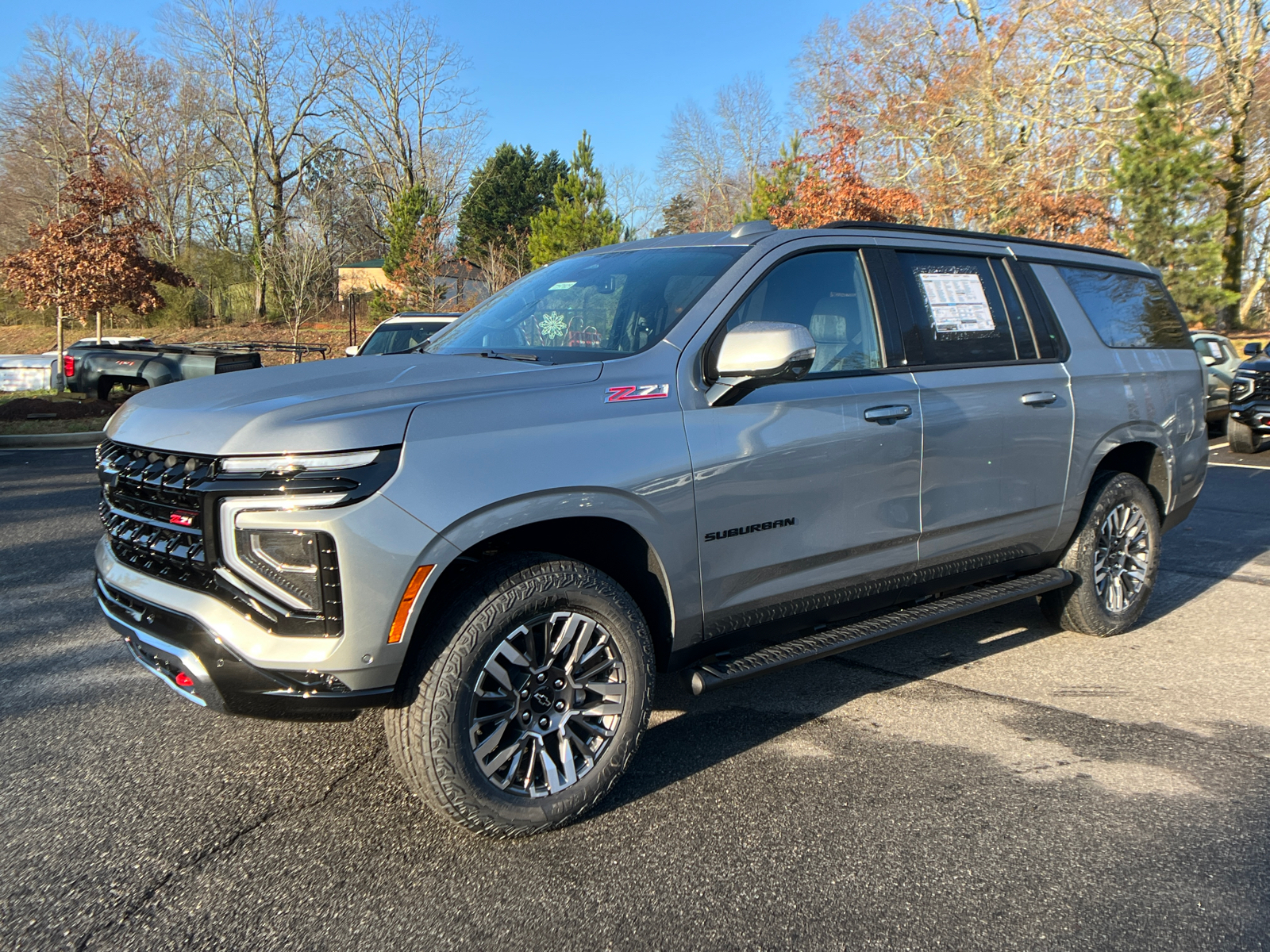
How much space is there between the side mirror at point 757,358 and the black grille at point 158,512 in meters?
1.66

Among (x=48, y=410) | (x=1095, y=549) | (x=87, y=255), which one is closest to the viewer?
(x=1095, y=549)

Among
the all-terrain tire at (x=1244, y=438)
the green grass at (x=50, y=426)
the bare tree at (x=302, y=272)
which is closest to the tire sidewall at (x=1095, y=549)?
the all-terrain tire at (x=1244, y=438)

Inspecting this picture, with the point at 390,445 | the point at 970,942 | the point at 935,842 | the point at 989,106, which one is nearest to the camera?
the point at 970,942

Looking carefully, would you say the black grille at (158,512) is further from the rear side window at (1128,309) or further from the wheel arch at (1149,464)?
the wheel arch at (1149,464)

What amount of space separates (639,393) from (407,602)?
1.04 m

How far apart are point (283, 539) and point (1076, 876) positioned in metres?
2.51

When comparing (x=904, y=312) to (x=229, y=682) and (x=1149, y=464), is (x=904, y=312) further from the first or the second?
(x=229, y=682)

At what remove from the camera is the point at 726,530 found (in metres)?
3.26

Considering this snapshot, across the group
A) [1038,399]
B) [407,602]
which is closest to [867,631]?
[1038,399]

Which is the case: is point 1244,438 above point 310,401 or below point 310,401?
below

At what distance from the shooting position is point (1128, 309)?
5.18m

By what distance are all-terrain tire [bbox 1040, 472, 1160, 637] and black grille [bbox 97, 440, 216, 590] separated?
404 cm

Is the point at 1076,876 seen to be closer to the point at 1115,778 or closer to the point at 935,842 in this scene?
the point at 935,842

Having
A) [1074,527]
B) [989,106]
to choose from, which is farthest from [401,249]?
[1074,527]
